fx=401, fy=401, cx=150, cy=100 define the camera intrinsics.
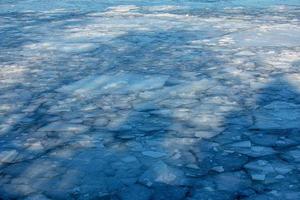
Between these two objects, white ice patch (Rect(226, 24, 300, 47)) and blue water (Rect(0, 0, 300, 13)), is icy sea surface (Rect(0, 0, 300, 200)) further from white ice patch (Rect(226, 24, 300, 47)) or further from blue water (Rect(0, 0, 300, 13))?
blue water (Rect(0, 0, 300, 13))

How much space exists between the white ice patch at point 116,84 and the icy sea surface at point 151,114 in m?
0.02

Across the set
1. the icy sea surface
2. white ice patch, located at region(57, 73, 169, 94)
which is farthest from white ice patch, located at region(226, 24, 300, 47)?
white ice patch, located at region(57, 73, 169, 94)

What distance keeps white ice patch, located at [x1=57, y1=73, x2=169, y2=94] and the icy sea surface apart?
2 centimetres

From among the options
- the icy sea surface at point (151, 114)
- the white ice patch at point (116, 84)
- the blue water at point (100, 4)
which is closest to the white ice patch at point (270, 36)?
the icy sea surface at point (151, 114)

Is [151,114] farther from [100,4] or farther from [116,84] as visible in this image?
[100,4]

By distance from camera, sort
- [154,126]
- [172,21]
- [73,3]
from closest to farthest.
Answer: [154,126], [172,21], [73,3]

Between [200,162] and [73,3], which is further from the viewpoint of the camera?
[73,3]

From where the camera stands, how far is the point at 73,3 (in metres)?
11.4

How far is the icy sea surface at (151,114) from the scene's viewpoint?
7.62 ft


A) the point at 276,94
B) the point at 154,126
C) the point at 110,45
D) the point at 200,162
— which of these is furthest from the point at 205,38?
the point at 200,162

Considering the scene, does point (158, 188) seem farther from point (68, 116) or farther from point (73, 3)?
point (73, 3)

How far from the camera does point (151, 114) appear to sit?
3.30m

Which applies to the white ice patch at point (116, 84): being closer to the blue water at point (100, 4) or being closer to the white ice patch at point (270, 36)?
the white ice patch at point (270, 36)

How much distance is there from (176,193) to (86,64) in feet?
10.0
